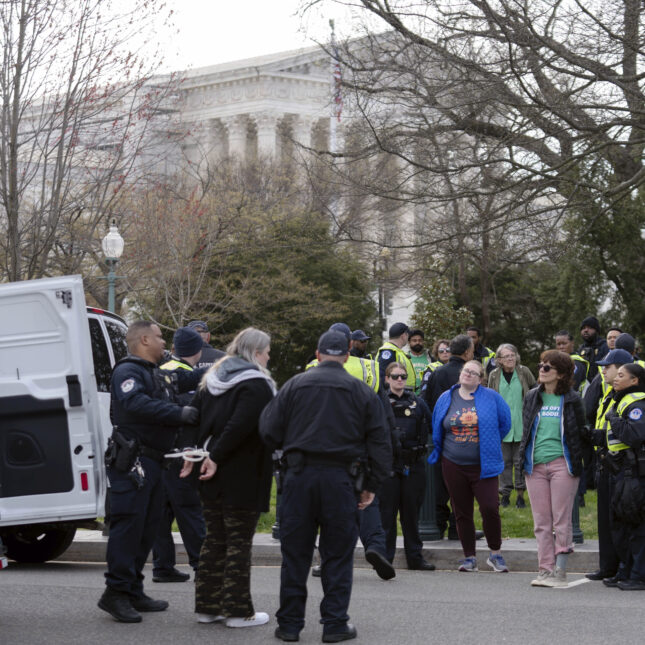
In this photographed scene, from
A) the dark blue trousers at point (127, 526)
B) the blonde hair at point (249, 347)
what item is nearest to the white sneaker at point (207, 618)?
the dark blue trousers at point (127, 526)

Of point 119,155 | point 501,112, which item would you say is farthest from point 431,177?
point 119,155

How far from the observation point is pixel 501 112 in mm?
16344

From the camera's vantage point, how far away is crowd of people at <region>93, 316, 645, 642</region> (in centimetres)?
733

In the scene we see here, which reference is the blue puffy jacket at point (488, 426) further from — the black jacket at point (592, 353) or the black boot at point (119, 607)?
the black jacket at point (592, 353)

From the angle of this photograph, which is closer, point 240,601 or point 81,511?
point 240,601

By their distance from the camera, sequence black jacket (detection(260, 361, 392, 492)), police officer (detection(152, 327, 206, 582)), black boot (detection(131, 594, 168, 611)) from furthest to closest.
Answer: police officer (detection(152, 327, 206, 582)) → black boot (detection(131, 594, 168, 611)) → black jacket (detection(260, 361, 392, 492))

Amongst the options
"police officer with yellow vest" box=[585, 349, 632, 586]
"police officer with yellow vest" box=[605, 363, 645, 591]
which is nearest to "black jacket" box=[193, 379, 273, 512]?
"police officer with yellow vest" box=[605, 363, 645, 591]

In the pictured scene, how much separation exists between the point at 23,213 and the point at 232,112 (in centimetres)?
4949

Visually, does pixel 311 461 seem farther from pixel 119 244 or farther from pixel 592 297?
pixel 592 297

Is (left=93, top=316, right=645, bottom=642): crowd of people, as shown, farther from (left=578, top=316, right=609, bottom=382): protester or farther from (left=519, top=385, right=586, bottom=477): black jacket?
(left=578, top=316, right=609, bottom=382): protester

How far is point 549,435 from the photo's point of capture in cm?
996

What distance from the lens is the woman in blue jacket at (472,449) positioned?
34.1ft

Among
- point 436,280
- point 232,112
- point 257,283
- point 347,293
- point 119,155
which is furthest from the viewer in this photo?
point 232,112

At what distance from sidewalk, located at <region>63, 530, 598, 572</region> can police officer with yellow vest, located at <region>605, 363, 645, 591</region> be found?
1.19 m
